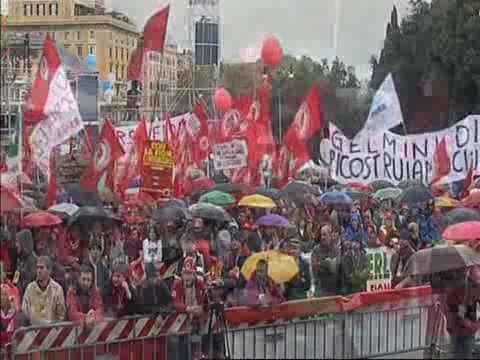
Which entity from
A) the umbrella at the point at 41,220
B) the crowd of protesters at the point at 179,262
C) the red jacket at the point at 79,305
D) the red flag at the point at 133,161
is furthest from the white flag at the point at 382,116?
the red jacket at the point at 79,305

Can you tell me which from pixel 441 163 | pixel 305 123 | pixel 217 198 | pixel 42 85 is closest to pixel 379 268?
pixel 305 123

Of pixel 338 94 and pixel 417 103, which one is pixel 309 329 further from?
pixel 417 103

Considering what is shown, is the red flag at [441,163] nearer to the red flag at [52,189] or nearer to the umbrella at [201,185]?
the umbrella at [201,185]

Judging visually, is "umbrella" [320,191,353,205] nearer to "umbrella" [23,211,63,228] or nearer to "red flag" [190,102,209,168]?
"red flag" [190,102,209,168]

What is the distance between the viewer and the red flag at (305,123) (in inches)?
416

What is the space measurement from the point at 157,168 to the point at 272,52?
6.44 feet

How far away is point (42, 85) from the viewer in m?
8.04

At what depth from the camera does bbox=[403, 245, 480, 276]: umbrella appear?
292 inches

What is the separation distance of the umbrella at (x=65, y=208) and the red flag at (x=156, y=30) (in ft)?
6.02

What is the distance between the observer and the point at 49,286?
7.02 meters

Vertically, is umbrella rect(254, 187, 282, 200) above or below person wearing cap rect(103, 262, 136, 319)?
above

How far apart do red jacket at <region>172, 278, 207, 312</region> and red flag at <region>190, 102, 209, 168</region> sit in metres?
4.18

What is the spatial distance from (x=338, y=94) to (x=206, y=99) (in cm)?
179

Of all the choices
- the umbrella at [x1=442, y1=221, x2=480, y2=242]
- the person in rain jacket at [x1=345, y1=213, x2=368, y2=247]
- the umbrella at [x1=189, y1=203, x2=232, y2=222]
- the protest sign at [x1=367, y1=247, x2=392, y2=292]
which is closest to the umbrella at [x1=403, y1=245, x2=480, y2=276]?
the umbrella at [x1=442, y1=221, x2=480, y2=242]
